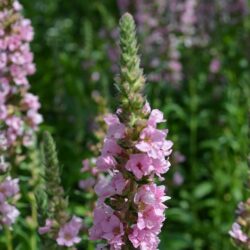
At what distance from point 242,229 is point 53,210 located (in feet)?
3.94

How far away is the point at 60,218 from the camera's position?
4246 mm

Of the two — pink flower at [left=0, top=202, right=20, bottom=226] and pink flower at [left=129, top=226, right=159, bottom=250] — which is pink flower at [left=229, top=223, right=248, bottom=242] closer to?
pink flower at [left=129, top=226, right=159, bottom=250]

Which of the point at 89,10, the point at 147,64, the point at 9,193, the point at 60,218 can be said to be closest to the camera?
the point at 60,218

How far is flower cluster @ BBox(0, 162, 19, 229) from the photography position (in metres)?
4.76

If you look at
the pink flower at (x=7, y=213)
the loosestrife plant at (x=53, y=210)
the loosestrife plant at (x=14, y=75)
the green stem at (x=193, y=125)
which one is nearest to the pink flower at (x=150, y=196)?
the loosestrife plant at (x=53, y=210)

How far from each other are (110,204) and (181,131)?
6116 millimetres

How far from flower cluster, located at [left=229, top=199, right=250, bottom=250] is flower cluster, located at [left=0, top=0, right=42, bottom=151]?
2.08 meters

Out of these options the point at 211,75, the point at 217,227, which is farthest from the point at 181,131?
the point at 217,227

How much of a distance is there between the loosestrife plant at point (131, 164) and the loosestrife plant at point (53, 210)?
0.69m

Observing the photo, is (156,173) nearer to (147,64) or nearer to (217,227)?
(217,227)

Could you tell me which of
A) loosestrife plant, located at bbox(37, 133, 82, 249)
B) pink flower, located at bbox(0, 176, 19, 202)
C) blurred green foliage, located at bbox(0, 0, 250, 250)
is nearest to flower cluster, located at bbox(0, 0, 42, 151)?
pink flower, located at bbox(0, 176, 19, 202)

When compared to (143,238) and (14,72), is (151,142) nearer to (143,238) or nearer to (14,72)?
(143,238)

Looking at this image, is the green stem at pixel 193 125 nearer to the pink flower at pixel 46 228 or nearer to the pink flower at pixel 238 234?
the pink flower at pixel 238 234

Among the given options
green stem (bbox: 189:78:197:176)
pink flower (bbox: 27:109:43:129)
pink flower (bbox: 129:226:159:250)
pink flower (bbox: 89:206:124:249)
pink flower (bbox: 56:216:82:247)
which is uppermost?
pink flower (bbox: 89:206:124:249)
